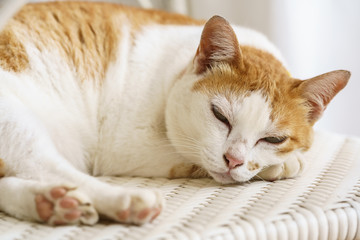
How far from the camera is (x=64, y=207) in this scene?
0.91m

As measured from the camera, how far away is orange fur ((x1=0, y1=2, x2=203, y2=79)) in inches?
54.5

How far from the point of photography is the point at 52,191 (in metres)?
0.93

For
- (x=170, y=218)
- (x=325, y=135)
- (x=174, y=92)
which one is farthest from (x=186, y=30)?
(x=170, y=218)

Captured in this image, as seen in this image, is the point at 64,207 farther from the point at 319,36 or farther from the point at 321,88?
the point at 319,36

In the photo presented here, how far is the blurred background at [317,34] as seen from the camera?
2217 millimetres

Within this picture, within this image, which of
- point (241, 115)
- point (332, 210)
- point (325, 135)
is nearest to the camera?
point (332, 210)

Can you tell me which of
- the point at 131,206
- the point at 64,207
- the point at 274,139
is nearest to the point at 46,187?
the point at 64,207

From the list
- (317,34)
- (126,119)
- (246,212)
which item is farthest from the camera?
(317,34)

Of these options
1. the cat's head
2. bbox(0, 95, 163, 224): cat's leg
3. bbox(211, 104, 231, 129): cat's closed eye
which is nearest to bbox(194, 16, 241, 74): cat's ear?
the cat's head

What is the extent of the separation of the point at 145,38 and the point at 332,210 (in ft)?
2.80

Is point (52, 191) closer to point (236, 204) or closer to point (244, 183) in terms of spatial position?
point (236, 204)

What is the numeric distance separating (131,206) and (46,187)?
0.64 feet

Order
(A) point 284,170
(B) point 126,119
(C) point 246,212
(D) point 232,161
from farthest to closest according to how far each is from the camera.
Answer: (B) point 126,119
(A) point 284,170
(D) point 232,161
(C) point 246,212

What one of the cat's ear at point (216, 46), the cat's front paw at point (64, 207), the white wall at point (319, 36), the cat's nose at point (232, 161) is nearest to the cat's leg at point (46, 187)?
the cat's front paw at point (64, 207)
